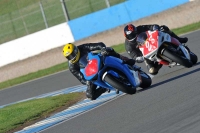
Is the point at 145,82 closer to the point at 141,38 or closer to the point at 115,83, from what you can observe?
the point at 141,38

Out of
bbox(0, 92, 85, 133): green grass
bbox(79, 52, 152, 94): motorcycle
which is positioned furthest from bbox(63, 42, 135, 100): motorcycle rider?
bbox(0, 92, 85, 133): green grass

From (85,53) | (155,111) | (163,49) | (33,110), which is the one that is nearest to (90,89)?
(85,53)

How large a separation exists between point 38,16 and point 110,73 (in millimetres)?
17658

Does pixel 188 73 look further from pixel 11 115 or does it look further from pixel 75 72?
pixel 11 115

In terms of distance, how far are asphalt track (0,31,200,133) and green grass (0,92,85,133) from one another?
79.4 inches

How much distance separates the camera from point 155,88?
11727 millimetres

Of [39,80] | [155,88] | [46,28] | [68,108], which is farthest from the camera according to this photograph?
[46,28]

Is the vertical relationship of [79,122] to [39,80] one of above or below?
above

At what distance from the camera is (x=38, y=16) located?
28.4 m

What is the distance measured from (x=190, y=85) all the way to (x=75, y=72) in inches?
104

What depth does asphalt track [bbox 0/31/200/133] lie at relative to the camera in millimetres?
8250

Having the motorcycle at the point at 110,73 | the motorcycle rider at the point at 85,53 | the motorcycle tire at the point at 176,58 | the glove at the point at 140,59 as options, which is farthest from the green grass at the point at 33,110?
the motorcycle tire at the point at 176,58

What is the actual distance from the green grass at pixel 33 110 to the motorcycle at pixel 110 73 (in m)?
2.27

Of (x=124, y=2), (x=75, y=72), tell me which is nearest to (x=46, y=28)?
(x=124, y=2)
